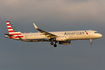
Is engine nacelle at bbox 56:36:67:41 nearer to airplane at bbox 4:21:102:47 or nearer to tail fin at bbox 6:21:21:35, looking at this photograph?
airplane at bbox 4:21:102:47

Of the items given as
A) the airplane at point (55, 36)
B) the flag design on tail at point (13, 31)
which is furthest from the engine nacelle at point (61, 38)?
the flag design on tail at point (13, 31)

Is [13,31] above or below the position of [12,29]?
below

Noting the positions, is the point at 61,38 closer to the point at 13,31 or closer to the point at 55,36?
the point at 55,36

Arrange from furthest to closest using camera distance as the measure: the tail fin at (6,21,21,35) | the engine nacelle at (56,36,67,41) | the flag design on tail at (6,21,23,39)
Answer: the tail fin at (6,21,21,35) → the flag design on tail at (6,21,23,39) → the engine nacelle at (56,36,67,41)

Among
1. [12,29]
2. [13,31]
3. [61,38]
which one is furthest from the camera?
[12,29]

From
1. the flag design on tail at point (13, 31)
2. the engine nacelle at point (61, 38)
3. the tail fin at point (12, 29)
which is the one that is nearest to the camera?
the engine nacelle at point (61, 38)

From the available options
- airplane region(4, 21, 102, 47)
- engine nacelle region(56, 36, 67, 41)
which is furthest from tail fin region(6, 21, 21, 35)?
engine nacelle region(56, 36, 67, 41)

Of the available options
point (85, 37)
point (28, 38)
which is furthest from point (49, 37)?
point (85, 37)

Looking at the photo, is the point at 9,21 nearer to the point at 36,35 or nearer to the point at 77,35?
the point at 36,35

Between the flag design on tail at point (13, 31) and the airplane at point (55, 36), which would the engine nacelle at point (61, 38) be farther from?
the flag design on tail at point (13, 31)

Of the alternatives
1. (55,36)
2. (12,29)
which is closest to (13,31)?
(12,29)

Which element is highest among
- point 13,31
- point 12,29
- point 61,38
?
point 12,29

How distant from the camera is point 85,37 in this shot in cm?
6581

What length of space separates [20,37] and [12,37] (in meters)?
2.53
